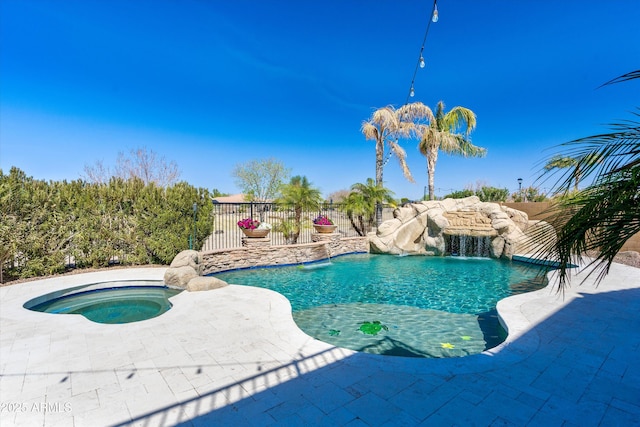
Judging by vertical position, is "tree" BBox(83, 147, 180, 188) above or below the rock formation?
above

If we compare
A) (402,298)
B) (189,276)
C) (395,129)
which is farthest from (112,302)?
(395,129)

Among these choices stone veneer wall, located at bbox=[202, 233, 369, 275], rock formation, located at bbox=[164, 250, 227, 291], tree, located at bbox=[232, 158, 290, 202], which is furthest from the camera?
tree, located at bbox=[232, 158, 290, 202]

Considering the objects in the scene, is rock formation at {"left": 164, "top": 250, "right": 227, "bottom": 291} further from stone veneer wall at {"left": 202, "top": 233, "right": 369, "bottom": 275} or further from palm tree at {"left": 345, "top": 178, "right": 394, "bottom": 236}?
palm tree at {"left": 345, "top": 178, "right": 394, "bottom": 236}

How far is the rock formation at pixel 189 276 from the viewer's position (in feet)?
21.0

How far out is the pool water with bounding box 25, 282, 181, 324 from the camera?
18.3 feet

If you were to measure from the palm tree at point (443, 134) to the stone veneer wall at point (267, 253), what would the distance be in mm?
8571

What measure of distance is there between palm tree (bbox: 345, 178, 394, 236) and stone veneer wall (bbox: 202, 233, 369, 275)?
96.2 inches

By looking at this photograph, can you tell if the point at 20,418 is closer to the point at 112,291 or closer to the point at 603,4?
the point at 112,291

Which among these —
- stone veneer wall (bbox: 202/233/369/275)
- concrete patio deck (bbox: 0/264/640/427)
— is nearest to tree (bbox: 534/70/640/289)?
concrete patio deck (bbox: 0/264/640/427)

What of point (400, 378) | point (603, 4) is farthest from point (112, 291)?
point (603, 4)

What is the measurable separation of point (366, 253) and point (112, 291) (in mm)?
9882

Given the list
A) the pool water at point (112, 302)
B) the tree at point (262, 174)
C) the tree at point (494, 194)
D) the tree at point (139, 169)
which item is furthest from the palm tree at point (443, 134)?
the tree at point (139, 169)

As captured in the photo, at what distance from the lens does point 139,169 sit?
87.7ft

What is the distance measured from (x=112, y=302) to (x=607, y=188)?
8250 millimetres
